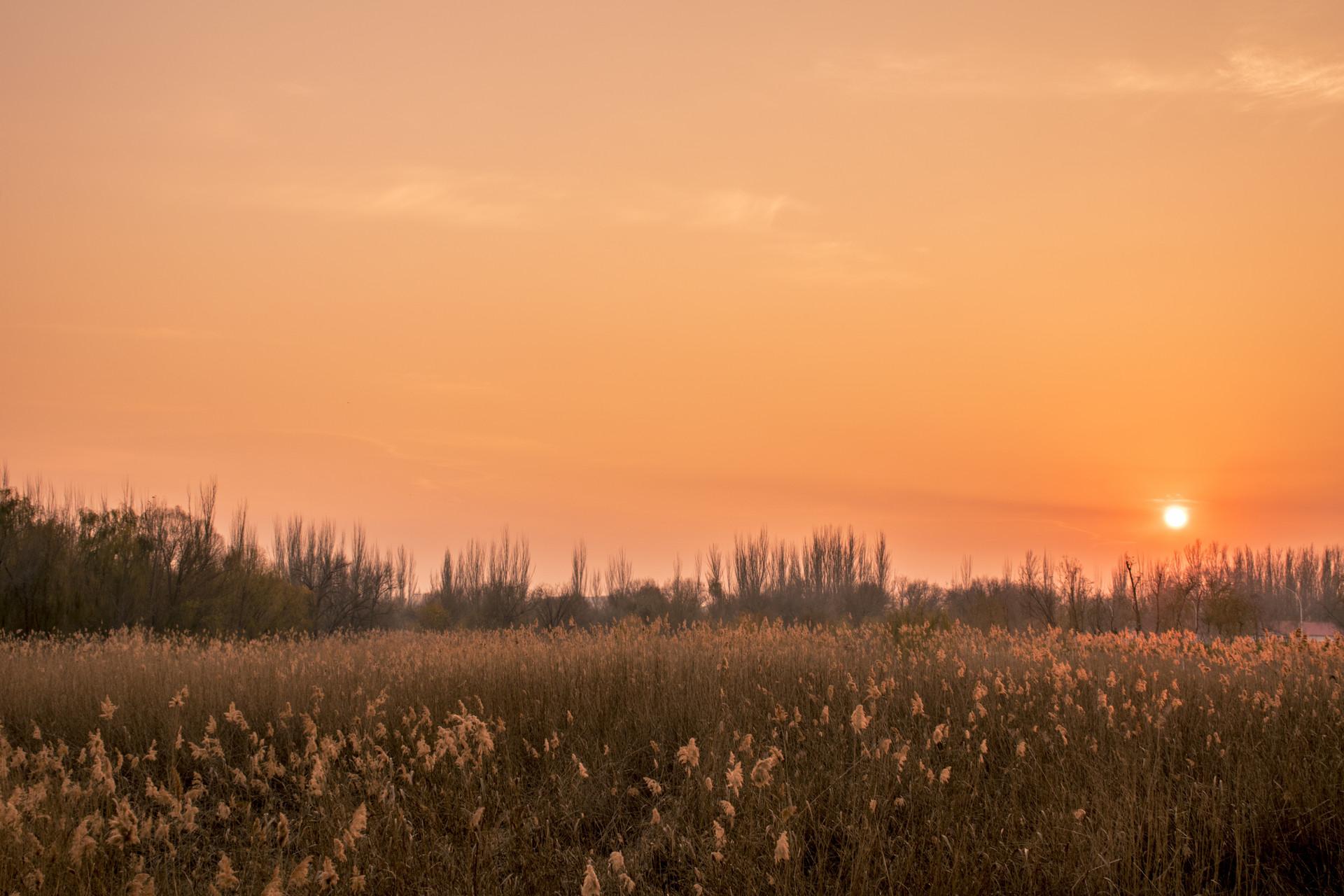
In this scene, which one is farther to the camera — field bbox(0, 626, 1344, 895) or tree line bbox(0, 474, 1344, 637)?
tree line bbox(0, 474, 1344, 637)

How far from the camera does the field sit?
6.01 meters

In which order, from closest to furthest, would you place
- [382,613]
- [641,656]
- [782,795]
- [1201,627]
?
[782,795] → [641,656] → [1201,627] → [382,613]

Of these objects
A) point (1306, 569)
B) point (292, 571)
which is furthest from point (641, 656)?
point (1306, 569)

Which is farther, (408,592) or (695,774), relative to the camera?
(408,592)

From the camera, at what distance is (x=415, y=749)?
8.57 meters

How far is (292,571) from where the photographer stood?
45.8 m

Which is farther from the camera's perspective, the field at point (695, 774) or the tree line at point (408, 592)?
the tree line at point (408, 592)

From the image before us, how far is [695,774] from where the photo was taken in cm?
744

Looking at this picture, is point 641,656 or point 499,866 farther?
point 641,656

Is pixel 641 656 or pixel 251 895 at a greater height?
pixel 641 656

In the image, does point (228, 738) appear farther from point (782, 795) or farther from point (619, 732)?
point (782, 795)

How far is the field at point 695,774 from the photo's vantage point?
237 inches

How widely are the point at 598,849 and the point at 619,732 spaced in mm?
1509

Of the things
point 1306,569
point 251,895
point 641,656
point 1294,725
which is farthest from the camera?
point 1306,569
